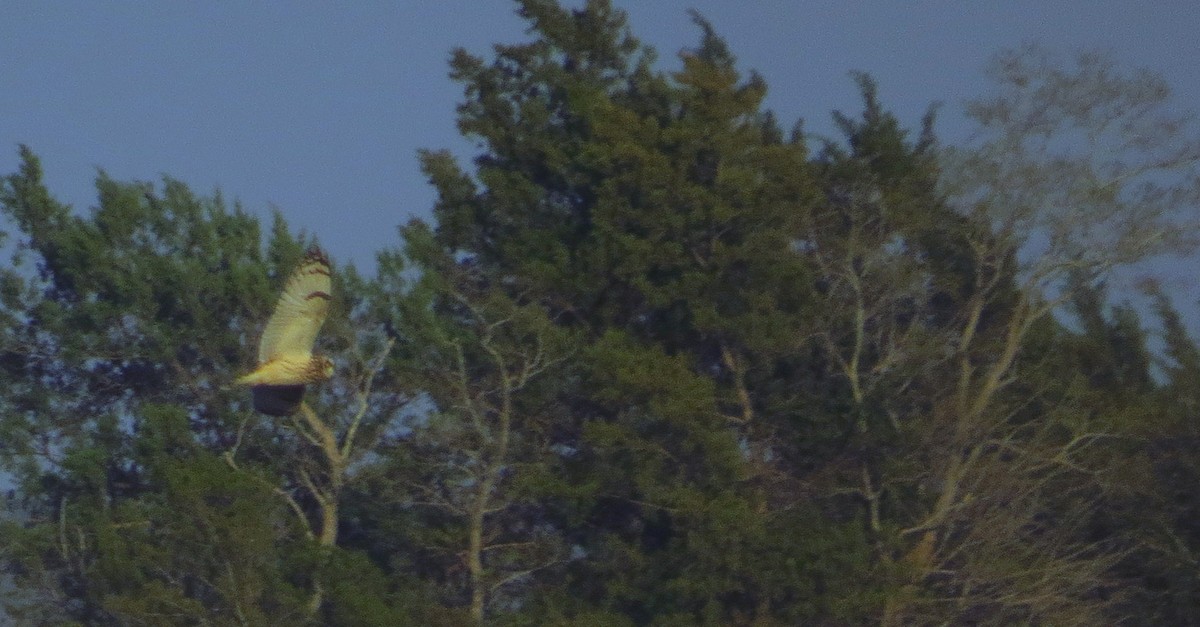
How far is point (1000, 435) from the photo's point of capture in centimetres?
2342

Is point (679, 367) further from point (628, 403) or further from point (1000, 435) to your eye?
point (1000, 435)

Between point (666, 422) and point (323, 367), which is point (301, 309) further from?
point (666, 422)

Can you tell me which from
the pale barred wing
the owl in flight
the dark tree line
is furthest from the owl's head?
the dark tree line

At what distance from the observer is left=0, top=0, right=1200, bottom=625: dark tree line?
852 inches

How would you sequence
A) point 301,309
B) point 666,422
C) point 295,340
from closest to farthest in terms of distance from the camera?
1. point 301,309
2. point 295,340
3. point 666,422

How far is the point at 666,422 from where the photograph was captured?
72.5ft

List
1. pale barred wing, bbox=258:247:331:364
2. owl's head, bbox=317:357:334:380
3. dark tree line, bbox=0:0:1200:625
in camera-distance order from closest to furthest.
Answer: pale barred wing, bbox=258:247:331:364 < owl's head, bbox=317:357:334:380 < dark tree line, bbox=0:0:1200:625

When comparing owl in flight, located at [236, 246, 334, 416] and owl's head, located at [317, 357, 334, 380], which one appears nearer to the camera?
owl in flight, located at [236, 246, 334, 416]

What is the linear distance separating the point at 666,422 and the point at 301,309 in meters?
8.32

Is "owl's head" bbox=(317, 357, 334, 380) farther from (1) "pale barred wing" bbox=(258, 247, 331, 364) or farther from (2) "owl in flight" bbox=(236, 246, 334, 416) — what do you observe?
(1) "pale barred wing" bbox=(258, 247, 331, 364)

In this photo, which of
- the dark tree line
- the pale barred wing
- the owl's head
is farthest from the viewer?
the dark tree line

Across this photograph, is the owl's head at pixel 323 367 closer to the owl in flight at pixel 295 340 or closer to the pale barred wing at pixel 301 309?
the owl in flight at pixel 295 340

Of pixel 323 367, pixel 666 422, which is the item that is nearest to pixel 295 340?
pixel 323 367

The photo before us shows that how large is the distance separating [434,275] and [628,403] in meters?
2.74
